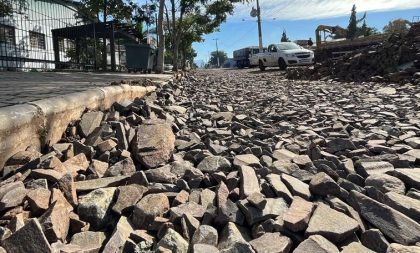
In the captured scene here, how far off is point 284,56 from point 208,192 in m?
20.7

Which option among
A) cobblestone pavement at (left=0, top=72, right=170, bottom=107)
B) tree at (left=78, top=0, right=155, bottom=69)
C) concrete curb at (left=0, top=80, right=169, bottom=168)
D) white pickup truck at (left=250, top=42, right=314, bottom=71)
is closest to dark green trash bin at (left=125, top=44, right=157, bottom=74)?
tree at (left=78, top=0, right=155, bottom=69)

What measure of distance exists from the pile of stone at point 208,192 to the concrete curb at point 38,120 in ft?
0.32

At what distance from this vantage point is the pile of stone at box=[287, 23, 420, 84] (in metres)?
11.4

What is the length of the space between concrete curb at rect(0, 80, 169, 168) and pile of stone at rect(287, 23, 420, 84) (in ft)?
30.0

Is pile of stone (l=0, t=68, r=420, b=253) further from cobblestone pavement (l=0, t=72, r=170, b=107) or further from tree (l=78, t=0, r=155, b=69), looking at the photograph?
tree (l=78, t=0, r=155, b=69)

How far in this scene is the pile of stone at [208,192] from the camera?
1959mm

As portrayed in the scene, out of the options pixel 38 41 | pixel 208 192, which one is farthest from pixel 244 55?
pixel 208 192

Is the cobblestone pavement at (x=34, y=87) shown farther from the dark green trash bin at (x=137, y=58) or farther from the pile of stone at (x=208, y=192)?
the dark green trash bin at (x=137, y=58)

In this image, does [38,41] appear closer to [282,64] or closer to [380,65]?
[282,64]

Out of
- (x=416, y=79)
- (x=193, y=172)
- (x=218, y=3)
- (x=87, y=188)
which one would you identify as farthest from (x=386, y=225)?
(x=218, y=3)

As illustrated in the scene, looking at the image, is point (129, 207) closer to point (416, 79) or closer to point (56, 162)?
point (56, 162)

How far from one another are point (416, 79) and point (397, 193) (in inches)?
341

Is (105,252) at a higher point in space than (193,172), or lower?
lower

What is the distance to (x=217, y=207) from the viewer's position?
2.30 m
